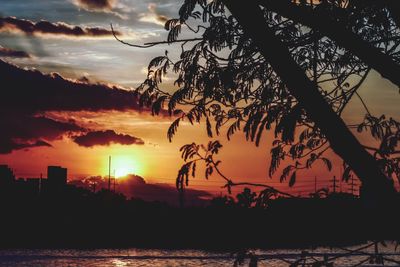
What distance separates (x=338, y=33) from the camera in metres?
3.21

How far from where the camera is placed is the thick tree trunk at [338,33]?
3.21 meters

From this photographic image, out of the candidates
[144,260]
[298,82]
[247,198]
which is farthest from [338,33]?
[144,260]

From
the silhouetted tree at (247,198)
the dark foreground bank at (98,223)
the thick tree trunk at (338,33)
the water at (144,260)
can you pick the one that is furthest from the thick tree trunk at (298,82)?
the dark foreground bank at (98,223)

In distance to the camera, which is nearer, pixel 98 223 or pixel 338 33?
pixel 338 33

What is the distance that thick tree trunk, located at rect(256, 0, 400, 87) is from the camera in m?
3.21

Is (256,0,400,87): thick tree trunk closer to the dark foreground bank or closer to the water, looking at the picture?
the water

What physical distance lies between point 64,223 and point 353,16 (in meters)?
67.9

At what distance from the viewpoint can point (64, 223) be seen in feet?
229

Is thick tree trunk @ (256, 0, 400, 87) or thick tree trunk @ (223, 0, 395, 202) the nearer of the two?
thick tree trunk @ (223, 0, 395, 202)

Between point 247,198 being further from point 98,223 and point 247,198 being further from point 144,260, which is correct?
point 98,223

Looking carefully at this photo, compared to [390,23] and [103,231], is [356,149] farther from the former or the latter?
[103,231]

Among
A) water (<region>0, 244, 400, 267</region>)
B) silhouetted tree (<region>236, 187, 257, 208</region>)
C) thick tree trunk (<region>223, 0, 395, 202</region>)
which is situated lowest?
water (<region>0, 244, 400, 267</region>)

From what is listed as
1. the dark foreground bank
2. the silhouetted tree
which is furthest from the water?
the dark foreground bank

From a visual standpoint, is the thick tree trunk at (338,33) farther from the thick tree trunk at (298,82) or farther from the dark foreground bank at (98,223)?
the dark foreground bank at (98,223)
